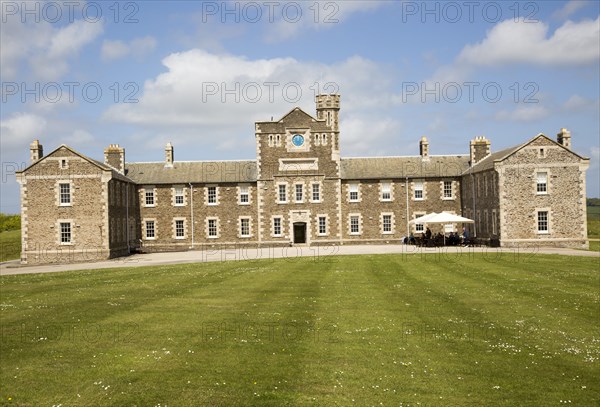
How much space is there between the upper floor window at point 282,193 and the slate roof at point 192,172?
2.76 m

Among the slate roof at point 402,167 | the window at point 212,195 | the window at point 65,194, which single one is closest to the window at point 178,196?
the window at point 212,195

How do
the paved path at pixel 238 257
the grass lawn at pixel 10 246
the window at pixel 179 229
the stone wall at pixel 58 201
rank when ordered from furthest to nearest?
the window at pixel 179 229 → the grass lawn at pixel 10 246 → the stone wall at pixel 58 201 → the paved path at pixel 238 257

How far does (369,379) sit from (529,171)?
40.2 meters

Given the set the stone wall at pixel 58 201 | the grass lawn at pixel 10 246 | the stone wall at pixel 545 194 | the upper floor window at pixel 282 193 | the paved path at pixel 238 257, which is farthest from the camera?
the upper floor window at pixel 282 193

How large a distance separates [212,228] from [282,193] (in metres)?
7.50

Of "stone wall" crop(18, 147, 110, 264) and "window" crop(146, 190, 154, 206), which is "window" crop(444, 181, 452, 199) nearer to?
"window" crop(146, 190, 154, 206)

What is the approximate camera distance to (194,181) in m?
55.9

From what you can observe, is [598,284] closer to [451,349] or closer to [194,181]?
[451,349]

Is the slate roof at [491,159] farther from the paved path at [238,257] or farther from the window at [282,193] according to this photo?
the window at [282,193]

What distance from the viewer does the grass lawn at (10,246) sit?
5344 centimetres

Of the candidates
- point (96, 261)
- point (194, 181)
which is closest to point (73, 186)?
point (96, 261)

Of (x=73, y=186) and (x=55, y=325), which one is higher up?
(x=73, y=186)

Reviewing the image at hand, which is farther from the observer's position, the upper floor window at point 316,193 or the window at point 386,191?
the window at point 386,191

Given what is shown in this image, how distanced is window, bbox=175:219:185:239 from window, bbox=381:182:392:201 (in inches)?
756
